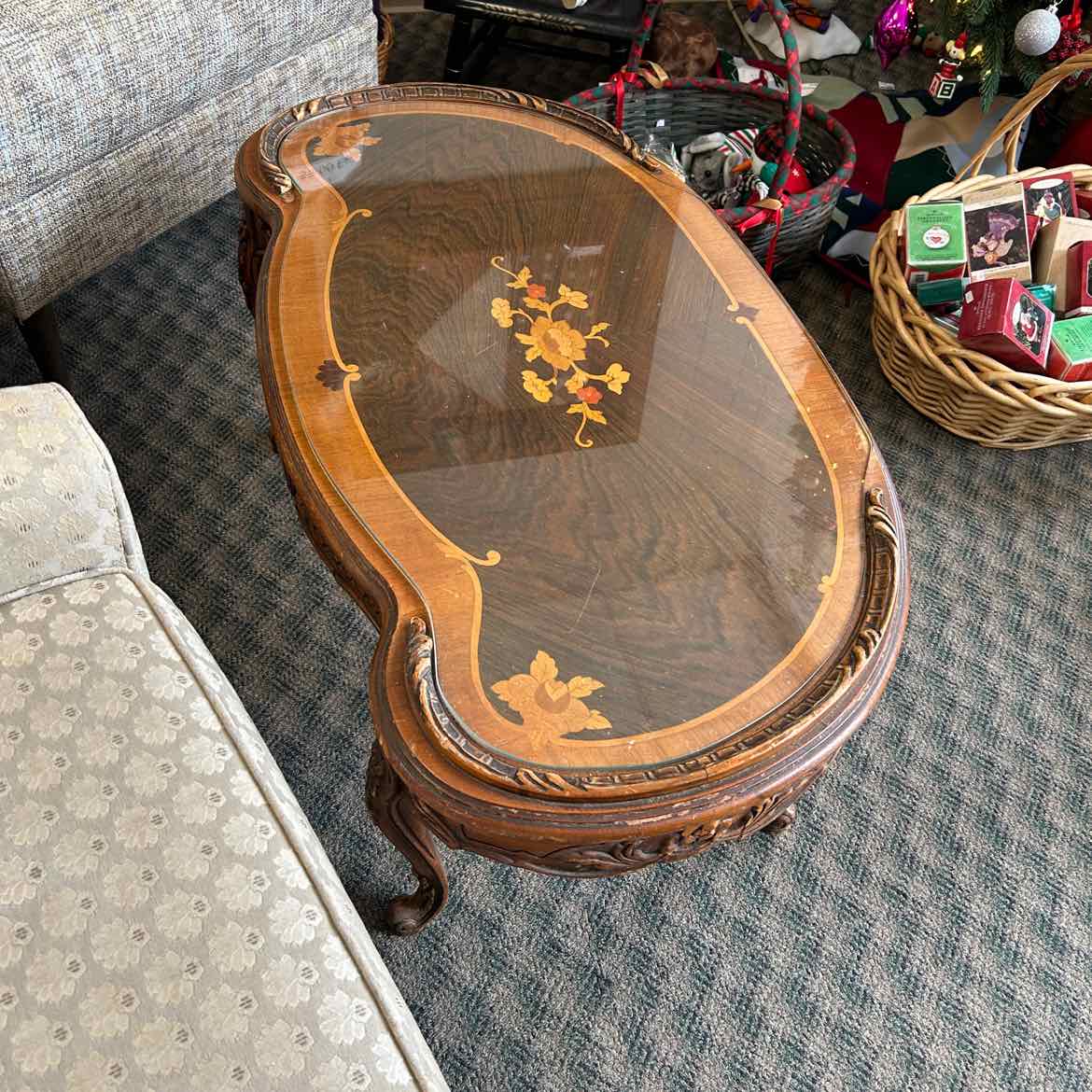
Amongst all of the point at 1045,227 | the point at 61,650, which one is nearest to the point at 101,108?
the point at 61,650

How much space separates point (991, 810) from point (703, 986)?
440mm

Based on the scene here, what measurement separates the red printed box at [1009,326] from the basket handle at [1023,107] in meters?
0.28

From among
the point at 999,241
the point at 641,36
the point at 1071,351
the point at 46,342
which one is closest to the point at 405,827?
the point at 46,342

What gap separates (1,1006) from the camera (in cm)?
69

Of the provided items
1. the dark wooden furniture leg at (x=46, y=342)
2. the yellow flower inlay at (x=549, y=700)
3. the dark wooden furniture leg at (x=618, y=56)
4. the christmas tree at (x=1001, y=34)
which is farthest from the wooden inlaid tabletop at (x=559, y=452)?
the christmas tree at (x=1001, y=34)

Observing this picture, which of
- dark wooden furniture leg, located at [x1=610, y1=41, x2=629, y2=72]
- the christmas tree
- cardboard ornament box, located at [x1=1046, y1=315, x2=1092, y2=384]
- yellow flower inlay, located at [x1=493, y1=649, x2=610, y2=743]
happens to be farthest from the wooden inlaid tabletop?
the christmas tree

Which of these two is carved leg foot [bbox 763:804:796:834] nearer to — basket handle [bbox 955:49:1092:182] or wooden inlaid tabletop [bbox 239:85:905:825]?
wooden inlaid tabletop [bbox 239:85:905:825]

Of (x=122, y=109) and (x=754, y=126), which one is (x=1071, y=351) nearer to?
(x=754, y=126)

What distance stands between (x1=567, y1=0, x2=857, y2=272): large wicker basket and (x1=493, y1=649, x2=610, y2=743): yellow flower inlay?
932mm

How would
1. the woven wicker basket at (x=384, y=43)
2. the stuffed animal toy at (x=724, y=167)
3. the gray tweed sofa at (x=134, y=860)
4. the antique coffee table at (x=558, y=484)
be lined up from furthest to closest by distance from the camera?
the woven wicker basket at (x=384, y=43), the stuffed animal toy at (x=724, y=167), the antique coffee table at (x=558, y=484), the gray tweed sofa at (x=134, y=860)

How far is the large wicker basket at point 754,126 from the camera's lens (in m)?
1.54

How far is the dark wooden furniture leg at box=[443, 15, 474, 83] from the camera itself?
1879 millimetres

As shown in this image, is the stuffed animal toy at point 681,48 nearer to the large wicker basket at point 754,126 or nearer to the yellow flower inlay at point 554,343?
the large wicker basket at point 754,126

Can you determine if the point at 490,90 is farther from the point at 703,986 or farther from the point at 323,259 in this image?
the point at 703,986
